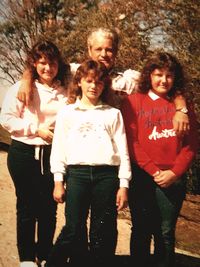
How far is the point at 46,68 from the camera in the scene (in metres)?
2.81

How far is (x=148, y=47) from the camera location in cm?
748

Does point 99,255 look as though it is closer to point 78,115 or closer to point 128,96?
point 78,115

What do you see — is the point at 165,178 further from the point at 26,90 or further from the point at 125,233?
the point at 125,233

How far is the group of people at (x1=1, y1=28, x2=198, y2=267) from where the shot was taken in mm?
2582

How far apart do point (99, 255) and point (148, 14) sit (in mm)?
5827

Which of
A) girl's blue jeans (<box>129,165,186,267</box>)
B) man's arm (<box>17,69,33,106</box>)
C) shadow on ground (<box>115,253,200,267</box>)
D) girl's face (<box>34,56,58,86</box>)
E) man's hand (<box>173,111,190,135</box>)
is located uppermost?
girl's face (<box>34,56,58,86</box>)

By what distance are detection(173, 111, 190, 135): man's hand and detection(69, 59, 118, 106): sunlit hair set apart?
0.49 meters

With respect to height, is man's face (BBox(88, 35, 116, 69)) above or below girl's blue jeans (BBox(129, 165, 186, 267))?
above

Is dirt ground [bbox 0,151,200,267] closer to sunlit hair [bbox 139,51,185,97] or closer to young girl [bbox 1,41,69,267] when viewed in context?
young girl [bbox 1,41,69,267]

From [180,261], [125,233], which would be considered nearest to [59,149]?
[180,261]

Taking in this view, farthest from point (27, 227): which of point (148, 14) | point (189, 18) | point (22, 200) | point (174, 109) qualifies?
point (148, 14)

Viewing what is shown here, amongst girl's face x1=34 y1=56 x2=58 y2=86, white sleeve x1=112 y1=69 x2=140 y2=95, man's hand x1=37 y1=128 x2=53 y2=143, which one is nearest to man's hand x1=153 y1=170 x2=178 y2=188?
white sleeve x1=112 y1=69 x2=140 y2=95

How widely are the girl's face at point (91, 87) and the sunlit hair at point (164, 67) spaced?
1.25 feet

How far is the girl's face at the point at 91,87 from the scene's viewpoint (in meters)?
2.60
